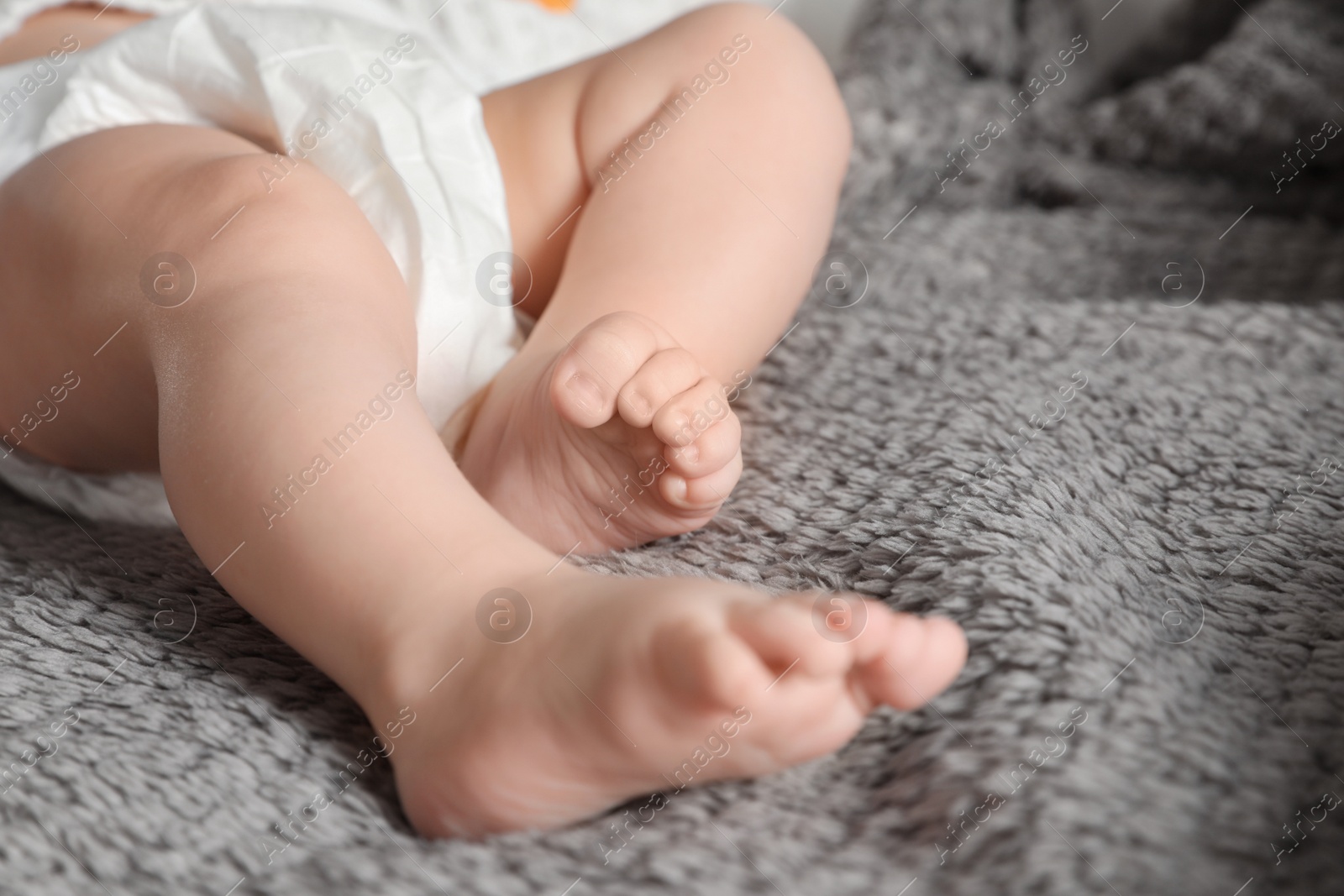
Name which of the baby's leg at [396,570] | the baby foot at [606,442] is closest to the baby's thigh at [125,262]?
the baby's leg at [396,570]

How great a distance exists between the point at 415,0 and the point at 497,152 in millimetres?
470

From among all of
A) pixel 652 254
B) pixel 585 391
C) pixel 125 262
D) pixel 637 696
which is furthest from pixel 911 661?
pixel 125 262

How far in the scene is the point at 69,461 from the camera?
2.45ft

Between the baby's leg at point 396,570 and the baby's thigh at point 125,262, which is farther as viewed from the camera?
the baby's thigh at point 125,262

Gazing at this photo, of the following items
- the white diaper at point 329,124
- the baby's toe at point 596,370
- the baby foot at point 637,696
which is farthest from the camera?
the white diaper at point 329,124

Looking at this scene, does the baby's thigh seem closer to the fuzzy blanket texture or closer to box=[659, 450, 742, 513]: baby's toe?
the fuzzy blanket texture

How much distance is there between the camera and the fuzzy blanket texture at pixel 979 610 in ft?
1.37

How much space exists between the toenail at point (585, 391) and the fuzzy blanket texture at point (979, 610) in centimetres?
11

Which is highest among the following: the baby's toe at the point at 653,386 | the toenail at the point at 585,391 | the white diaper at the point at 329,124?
the white diaper at the point at 329,124

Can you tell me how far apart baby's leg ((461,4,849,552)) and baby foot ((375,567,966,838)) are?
0.41ft

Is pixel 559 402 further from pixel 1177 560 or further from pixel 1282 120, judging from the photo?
pixel 1282 120

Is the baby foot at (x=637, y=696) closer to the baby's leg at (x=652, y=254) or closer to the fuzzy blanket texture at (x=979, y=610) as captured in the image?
the fuzzy blanket texture at (x=979, y=610)

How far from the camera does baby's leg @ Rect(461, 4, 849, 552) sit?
0.56 meters

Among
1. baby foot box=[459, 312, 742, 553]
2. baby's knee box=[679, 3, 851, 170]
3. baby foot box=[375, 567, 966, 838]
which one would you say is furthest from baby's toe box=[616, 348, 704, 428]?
baby's knee box=[679, 3, 851, 170]
